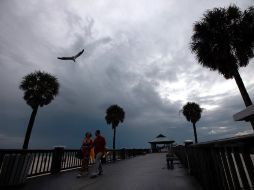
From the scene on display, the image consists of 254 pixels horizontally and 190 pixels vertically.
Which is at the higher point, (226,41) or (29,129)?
(226,41)

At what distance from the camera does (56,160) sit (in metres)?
10.5

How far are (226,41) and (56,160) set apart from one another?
15373 millimetres

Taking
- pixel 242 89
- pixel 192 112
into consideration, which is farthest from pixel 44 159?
pixel 192 112

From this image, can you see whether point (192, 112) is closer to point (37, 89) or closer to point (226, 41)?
point (226, 41)

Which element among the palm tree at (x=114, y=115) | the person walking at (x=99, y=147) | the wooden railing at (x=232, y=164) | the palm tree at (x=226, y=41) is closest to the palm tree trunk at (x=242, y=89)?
the palm tree at (x=226, y=41)

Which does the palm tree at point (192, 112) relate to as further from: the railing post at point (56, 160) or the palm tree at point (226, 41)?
the railing post at point (56, 160)

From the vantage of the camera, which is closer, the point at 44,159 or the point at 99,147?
the point at 99,147

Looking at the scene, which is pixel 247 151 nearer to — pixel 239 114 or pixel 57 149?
pixel 239 114

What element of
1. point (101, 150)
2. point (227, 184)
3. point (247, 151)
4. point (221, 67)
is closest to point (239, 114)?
point (227, 184)

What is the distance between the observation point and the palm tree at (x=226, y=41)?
51.6 ft

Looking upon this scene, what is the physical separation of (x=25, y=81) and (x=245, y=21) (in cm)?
2552

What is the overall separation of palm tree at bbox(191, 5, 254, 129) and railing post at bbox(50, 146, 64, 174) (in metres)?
13.8

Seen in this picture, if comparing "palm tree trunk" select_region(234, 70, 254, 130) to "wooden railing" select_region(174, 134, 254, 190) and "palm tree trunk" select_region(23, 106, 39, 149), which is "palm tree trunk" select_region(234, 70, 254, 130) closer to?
"wooden railing" select_region(174, 134, 254, 190)

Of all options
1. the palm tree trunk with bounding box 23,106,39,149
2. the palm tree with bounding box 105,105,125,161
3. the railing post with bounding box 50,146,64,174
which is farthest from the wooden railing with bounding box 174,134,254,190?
the palm tree with bounding box 105,105,125,161
